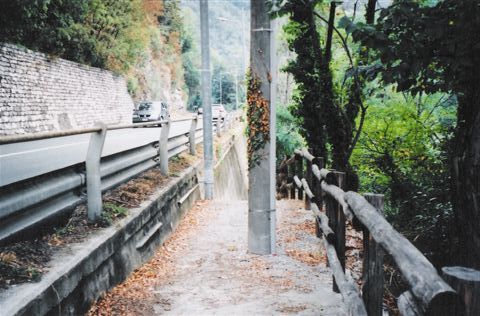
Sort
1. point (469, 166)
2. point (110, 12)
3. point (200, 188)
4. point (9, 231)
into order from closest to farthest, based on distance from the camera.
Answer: point (9, 231) → point (469, 166) → point (200, 188) → point (110, 12)

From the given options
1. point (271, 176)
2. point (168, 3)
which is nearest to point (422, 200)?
point (271, 176)

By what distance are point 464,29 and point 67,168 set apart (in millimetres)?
3766

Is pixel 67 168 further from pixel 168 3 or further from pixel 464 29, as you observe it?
pixel 168 3

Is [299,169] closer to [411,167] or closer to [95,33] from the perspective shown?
[411,167]

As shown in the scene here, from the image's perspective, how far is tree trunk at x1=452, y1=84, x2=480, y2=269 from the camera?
3.74 meters

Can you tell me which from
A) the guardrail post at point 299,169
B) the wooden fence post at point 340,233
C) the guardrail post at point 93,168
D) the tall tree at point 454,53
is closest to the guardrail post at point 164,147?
the guardrail post at point 93,168

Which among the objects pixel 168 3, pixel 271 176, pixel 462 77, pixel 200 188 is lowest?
pixel 200 188

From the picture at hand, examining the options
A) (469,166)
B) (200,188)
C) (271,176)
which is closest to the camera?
(469,166)

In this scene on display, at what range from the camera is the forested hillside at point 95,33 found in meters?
18.7

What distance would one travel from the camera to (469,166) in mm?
3771

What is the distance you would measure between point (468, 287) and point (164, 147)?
6.55m

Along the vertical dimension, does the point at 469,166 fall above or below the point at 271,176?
above

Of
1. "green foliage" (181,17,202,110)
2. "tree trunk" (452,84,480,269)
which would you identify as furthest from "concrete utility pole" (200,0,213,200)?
"green foliage" (181,17,202,110)

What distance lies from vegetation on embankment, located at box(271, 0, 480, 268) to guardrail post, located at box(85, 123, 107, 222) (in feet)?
7.85
